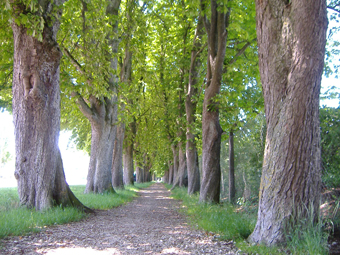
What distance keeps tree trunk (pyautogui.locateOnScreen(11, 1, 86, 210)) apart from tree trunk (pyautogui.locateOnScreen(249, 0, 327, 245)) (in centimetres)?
495

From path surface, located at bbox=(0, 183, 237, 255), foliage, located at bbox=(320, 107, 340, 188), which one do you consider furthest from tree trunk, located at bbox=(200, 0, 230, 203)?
foliage, located at bbox=(320, 107, 340, 188)

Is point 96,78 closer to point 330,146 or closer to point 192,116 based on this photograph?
point 192,116

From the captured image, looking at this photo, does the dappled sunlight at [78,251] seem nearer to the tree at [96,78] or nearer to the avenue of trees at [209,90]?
the avenue of trees at [209,90]

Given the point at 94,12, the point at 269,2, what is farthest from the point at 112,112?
the point at 269,2

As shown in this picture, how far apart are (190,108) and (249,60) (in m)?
3.97

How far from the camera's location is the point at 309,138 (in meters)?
3.82

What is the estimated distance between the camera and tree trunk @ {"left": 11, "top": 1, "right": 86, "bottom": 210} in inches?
242

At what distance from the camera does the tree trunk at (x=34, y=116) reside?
20.2 ft

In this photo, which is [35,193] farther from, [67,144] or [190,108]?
[67,144]

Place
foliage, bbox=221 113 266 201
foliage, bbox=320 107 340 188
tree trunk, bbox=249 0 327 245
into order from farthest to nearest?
foliage, bbox=221 113 266 201
foliage, bbox=320 107 340 188
tree trunk, bbox=249 0 327 245

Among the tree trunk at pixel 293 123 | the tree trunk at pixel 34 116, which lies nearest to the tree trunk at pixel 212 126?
the tree trunk at pixel 293 123

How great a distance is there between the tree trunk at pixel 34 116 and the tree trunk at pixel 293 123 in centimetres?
495

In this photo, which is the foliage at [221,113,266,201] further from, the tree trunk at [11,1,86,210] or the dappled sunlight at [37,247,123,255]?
the dappled sunlight at [37,247,123,255]

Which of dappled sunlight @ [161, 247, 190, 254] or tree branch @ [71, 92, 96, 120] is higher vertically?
tree branch @ [71, 92, 96, 120]
